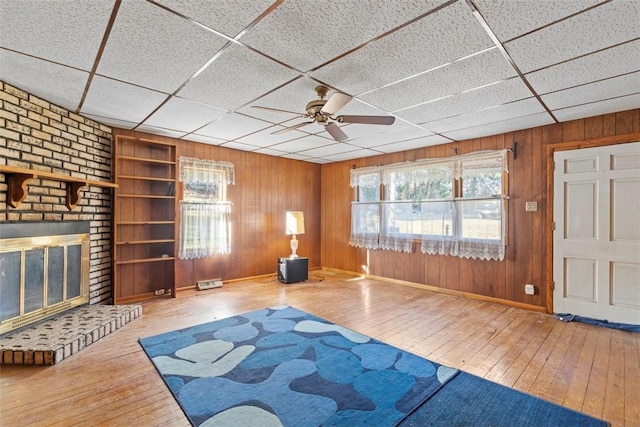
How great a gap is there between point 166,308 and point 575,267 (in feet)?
17.0

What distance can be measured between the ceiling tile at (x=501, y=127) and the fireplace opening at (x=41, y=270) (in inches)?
195

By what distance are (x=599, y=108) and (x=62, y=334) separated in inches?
232

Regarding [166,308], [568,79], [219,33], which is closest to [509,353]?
[568,79]

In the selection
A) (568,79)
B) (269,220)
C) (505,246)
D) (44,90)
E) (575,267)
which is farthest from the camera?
(269,220)

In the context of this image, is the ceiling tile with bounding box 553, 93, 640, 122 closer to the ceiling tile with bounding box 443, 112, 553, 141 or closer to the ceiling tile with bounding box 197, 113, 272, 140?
the ceiling tile with bounding box 443, 112, 553, 141

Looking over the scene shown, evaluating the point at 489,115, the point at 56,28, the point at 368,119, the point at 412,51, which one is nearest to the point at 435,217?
the point at 489,115

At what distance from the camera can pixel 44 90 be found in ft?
9.57

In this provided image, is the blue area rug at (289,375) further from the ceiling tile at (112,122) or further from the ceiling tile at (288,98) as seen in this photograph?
the ceiling tile at (112,122)

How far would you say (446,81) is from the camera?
8.76 feet

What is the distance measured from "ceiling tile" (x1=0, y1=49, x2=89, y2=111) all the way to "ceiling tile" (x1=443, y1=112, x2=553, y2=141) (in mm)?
4316

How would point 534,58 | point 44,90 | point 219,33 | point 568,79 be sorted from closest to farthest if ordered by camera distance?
point 219,33 → point 534,58 → point 568,79 → point 44,90

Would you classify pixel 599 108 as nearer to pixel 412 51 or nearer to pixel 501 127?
pixel 501 127

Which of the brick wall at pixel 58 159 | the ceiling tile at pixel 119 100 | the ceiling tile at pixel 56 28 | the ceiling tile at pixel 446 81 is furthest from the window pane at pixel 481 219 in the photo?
the brick wall at pixel 58 159

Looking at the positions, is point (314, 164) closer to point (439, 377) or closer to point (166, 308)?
point (166, 308)
